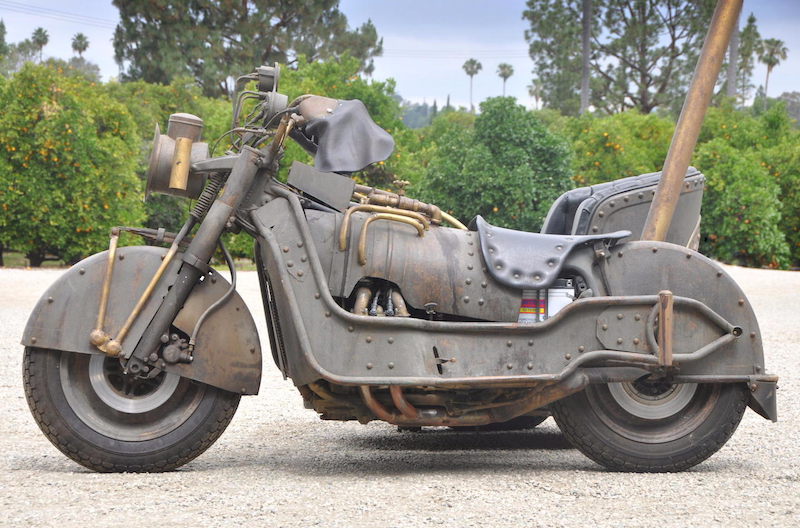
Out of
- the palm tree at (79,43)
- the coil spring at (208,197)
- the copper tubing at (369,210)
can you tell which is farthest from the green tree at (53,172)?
the palm tree at (79,43)

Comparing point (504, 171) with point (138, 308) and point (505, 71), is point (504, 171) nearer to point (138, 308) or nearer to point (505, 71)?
point (138, 308)

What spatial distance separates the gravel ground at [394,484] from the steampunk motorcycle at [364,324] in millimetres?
266

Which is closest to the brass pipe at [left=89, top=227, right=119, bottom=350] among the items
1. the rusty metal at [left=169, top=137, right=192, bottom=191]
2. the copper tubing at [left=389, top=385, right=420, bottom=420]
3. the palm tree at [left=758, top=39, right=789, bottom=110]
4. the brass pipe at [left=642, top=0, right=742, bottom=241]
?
the rusty metal at [left=169, top=137, right=192, bottom=191]

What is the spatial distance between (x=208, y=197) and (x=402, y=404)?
1.36 meters

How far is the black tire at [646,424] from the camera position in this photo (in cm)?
452

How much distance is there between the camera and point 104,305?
429 cm

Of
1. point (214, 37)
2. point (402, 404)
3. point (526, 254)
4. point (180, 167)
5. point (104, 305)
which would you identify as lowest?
point (402, 404)

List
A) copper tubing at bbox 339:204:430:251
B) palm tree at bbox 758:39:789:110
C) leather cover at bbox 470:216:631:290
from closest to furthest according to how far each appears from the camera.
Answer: copper tubing at bbox 339:204:430:251 < leather cover at bbox 470:216:631:290 < palm tree at bbox 758:39:789:110

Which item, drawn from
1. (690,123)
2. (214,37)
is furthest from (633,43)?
(690,123)

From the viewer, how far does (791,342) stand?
36.2 feet

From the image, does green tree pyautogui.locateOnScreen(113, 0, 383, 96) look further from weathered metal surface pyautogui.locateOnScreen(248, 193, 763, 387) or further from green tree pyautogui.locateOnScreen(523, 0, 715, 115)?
weathered metal surface pyautogui.locateOnScreen(248, 193, 763, 387)

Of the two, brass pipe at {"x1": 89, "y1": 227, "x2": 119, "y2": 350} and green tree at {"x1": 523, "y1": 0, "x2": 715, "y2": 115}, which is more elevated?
green tree at {"x1": 523, "y1": 0, "x2": 715, "y2": 115}

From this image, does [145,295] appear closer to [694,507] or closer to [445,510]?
[445,510]

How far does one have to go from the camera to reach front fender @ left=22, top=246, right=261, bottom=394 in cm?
425
